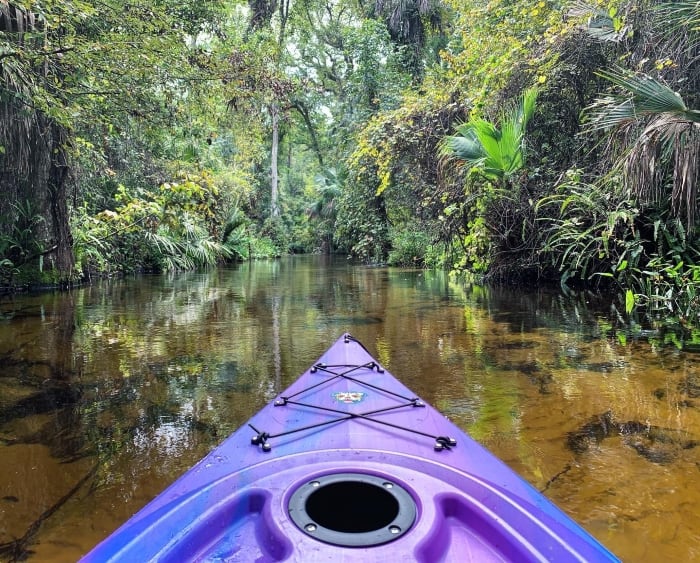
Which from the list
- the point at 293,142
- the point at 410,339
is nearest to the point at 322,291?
the point at 410,339

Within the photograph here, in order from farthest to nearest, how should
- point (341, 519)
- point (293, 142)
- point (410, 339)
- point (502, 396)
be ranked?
point (293, 142), point (410, 339), point (502, 396), point (341, 519)

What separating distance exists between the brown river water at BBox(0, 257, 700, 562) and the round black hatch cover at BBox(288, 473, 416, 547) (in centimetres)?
78

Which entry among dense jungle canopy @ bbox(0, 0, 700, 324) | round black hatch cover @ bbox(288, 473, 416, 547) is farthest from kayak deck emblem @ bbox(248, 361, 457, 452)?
dense jungle canopy @ bbox(0, 0, 700, 324)

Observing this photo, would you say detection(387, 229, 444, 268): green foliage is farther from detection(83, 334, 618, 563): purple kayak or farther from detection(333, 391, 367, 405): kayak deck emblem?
detection(83, 334, 618, 563): purple kayak

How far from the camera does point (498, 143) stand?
7094 mm

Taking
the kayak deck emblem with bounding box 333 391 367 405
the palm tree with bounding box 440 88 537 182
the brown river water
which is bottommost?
the brown river water

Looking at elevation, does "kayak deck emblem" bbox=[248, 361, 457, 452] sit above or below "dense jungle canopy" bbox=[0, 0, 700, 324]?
below

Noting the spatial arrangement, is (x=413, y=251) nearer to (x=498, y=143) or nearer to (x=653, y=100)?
(x=498, y=143)

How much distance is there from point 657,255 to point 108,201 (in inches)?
404

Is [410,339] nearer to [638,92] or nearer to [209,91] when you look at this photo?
[638,92]

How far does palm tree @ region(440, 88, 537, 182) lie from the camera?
22.6ft

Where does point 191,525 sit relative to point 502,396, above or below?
above

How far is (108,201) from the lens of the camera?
34.7 feet

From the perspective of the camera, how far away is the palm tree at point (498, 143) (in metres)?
6.89
